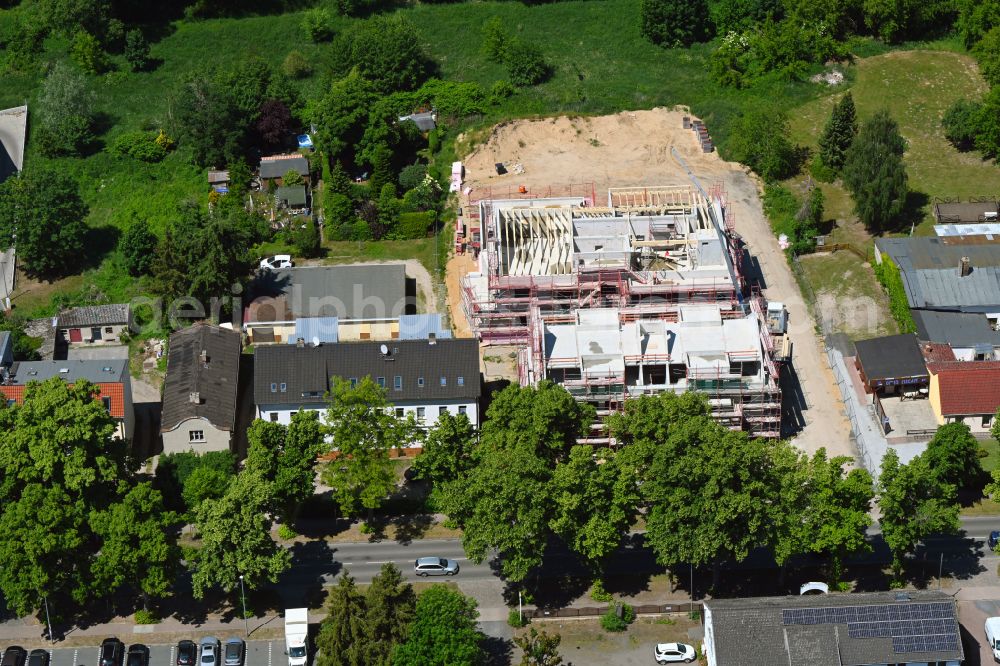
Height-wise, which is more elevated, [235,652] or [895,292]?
[895,292]

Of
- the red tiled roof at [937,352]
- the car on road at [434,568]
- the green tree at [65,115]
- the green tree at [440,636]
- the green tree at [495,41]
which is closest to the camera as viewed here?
the green tree at [440,636]

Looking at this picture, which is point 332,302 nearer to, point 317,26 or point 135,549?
point 135,549

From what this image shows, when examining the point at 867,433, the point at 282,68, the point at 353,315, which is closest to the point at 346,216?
the point at 353,315

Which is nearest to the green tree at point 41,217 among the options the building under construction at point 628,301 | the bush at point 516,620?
the building under construction at point 628,301

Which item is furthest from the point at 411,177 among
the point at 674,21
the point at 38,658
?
the point at 38,658

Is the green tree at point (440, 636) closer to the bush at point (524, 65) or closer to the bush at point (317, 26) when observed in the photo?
the bush at point (524, 65)

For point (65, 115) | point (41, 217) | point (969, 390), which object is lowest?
point (969, 390)

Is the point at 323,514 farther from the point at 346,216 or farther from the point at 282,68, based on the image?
the point at 282,68
